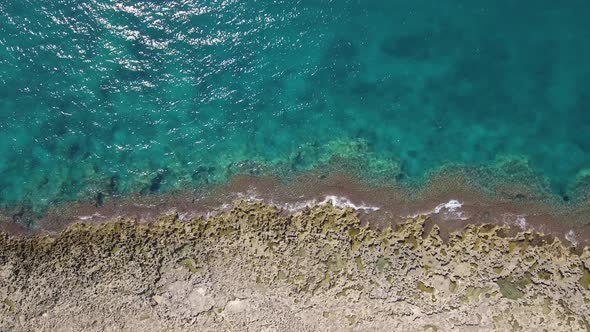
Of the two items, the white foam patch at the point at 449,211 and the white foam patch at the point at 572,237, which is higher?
the white foam patch at the point at 449,211

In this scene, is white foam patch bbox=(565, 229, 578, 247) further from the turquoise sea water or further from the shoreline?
the turquoise sea water

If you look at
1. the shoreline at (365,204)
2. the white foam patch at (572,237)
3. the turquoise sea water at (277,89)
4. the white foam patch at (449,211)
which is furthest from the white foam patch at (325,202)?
the white foam patch at (572,237)

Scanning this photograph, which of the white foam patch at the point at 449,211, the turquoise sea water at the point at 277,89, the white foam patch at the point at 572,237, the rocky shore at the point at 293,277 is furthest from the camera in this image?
the turquoise sea water at the point at 277,89

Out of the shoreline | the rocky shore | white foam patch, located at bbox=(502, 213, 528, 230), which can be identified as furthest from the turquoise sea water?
the rocky shore

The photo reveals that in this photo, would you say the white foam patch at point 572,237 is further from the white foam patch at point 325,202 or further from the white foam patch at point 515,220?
the white foam patch at point 325,202

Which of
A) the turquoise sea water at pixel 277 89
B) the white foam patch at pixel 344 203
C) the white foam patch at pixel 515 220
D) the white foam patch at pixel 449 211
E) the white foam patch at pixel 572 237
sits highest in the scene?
the turquoise sea water at pixel 277 89

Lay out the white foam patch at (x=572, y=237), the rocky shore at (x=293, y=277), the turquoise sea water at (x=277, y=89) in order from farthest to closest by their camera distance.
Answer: the turquoise sea water at (x=277, y=89), the white foam patch at (x=572, y=237), the rocky shore at (x=293, y=277)

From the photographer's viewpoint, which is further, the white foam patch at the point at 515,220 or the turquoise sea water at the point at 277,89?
the turquoise sea water at the point at 277,89
